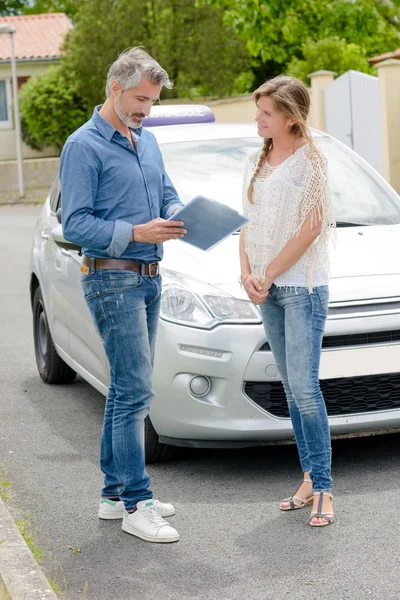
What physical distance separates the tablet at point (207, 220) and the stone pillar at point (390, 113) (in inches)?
494

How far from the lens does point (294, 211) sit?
14.9 feet

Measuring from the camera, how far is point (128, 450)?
4539mm

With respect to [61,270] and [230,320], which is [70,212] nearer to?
[230,320]

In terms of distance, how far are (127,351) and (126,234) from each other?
48 centimetres

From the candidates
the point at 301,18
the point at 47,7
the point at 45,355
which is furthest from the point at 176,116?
the point at 47,7

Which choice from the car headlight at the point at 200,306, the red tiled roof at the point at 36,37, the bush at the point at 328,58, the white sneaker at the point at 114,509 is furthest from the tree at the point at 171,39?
the white sneaker at the point at 114,509

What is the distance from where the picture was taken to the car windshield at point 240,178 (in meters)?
6.18

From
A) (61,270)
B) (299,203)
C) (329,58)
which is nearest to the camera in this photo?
(299,203)

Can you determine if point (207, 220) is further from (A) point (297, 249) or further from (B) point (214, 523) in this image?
(B) point (214, 523)

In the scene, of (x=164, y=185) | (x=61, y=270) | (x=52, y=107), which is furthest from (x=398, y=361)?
(x=52, y=107)

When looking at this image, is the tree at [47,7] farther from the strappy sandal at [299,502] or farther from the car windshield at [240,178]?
the strappy sandal at [299,502]

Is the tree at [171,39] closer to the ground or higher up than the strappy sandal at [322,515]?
higher up

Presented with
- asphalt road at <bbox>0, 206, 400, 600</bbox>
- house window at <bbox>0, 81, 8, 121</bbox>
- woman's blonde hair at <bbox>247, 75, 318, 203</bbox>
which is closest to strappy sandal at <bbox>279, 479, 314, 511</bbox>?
asphalt road at <bbox>0, 206, 400, 600</bbox>

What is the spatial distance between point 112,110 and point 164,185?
459 mm
